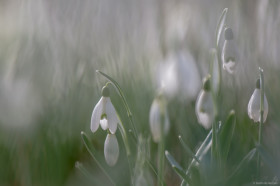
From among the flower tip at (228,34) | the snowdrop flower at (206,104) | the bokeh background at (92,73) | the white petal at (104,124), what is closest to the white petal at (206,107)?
the snowdrop flower at (206,104)

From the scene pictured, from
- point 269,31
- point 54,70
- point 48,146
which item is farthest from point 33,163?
point 269,31

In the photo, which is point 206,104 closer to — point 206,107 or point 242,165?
point 206,107

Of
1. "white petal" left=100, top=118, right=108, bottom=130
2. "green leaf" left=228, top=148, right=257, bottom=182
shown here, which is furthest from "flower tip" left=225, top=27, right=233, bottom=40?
"white petal" left=100, top=118, right=108, bottom=130

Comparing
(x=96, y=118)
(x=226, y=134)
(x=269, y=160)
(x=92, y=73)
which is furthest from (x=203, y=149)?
(x=92, y=73)

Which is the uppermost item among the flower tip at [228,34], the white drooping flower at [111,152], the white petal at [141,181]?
the flower tip at [228,34]

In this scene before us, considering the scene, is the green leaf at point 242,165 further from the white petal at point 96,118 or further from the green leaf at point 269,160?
the white petal at point 96,118

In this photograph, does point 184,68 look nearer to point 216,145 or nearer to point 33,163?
point 216,145

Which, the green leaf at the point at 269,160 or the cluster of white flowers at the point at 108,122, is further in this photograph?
the cluster of white flowers at the point at 108,122
